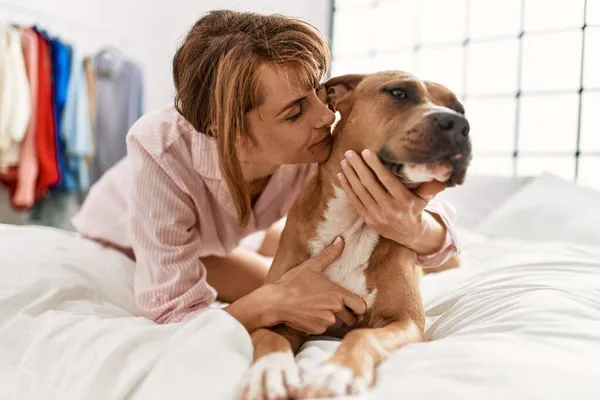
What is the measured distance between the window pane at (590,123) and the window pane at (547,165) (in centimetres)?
13

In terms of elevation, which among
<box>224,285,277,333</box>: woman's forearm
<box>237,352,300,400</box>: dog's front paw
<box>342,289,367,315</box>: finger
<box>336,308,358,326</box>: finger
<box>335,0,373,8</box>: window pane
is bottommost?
<box>336,308,358,326</box>: finger

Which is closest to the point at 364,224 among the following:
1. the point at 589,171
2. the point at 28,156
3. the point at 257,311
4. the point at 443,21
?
the point at 257,311

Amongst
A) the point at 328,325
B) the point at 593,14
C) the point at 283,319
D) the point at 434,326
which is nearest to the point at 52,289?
the point at 283,319

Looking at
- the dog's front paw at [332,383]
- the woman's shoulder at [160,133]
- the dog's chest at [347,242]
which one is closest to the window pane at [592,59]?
the dog's chest at [347,242]

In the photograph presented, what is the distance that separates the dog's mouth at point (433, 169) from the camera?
124 centimetres

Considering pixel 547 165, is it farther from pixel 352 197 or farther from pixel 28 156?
pixel 28 156

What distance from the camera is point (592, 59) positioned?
3623 mm

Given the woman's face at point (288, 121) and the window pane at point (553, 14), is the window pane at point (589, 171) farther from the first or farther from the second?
the woman's face at point (288, 121)

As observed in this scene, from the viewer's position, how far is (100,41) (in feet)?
15.4

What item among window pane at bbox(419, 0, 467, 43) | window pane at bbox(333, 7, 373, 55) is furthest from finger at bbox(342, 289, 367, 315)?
window pane at bbox(333, 7, 373, 55)

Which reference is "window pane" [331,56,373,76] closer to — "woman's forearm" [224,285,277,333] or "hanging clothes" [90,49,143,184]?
"hanging clothes" [90,49,143,184]

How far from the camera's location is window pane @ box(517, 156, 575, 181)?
3.73m

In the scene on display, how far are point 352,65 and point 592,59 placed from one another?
206cm

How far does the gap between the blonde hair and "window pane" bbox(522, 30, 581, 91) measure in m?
2.78
